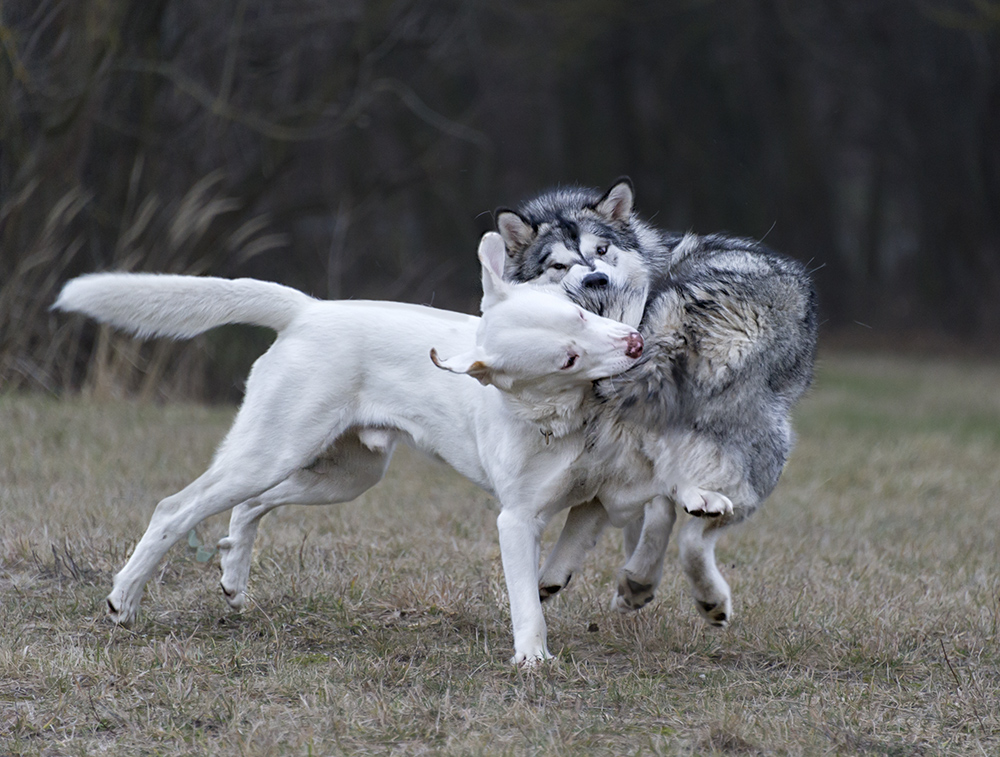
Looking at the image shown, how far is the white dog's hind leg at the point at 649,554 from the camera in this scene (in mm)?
3859

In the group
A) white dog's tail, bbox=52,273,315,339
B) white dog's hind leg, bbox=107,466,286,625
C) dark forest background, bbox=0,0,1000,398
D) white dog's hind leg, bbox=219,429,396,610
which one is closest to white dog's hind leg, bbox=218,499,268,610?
white dog's hind leg, bbox=219,429,396,610

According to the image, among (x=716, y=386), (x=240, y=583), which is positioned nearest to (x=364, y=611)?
(x=240, y=583)

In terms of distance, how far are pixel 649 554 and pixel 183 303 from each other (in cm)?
195

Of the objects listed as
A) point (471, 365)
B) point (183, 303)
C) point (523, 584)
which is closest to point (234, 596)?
point (183, 303)

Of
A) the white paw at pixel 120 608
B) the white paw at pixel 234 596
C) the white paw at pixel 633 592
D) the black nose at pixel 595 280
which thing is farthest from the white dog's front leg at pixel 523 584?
the white paw at pixel 120 608

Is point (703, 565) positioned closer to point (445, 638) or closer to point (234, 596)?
point (445, 638)

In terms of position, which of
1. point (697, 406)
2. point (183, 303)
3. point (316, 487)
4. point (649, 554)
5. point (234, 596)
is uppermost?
point (697, 406)

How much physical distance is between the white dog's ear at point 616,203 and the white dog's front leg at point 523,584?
1715 millimetres

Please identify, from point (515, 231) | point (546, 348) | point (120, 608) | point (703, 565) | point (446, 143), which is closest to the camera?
point (546, 348)

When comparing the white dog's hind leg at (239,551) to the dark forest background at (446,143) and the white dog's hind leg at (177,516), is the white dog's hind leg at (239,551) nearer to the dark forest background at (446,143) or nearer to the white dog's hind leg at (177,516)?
the white dog's hind leg at (177,516)

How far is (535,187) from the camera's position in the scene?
20.9 metres

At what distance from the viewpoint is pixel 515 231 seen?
4.96 metres

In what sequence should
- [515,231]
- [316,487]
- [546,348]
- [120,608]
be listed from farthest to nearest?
1. [515,231]
2. [316,487]
3. [120,608]
4. [546,348]

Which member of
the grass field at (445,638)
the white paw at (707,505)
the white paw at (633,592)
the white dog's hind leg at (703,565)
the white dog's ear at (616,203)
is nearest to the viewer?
the grass field at (445,638)
